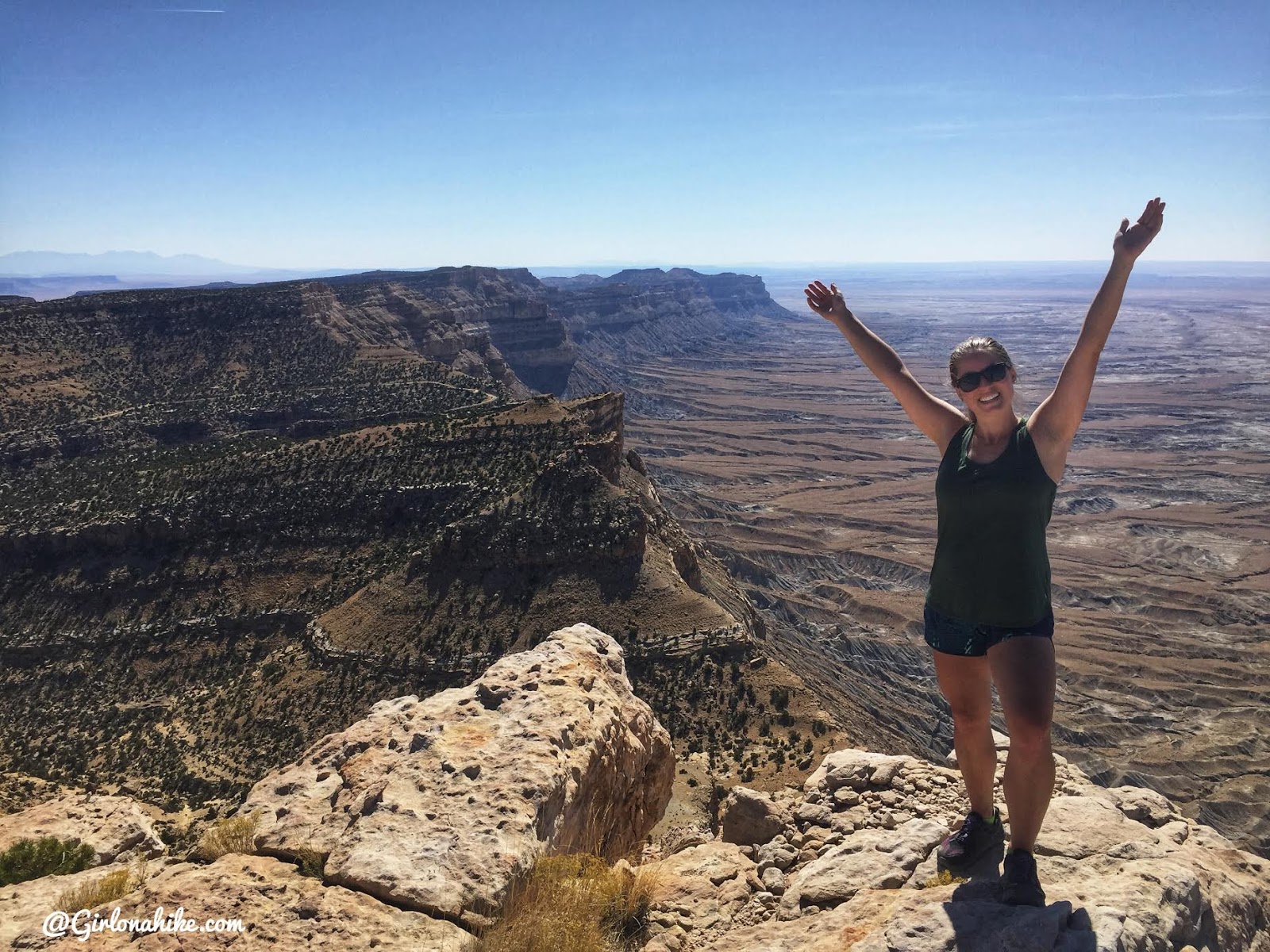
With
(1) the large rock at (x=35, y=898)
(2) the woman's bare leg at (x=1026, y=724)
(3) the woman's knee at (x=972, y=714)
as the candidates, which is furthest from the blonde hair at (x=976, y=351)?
(1) the large rock at (x=35, y=898)

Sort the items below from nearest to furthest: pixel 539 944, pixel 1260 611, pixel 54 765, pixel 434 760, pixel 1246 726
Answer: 1. pixel 539 944
2. pixel 434 760
3. pixel 54 765
4. pixel 1246 726
5. pixel 1260 611

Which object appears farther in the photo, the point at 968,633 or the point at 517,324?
the point at 517,324

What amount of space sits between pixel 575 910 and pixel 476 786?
1.49 m

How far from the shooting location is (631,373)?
171 meters

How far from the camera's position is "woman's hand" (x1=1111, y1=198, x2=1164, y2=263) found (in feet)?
15.7

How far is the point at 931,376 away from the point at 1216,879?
554 ft

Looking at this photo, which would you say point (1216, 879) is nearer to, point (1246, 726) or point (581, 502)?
point (581, 502)

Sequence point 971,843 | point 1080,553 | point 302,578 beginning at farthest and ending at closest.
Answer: point 1080,553, point 302,578, point 971,843

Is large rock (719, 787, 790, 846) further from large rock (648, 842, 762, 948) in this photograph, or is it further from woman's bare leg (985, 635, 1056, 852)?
woman's bare leg (985, 635, 1056, 852)

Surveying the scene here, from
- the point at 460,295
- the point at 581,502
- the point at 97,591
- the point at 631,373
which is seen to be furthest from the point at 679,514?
the point at 631,373

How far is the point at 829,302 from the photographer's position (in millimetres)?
6402

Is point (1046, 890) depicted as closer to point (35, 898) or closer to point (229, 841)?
point (229, 841)

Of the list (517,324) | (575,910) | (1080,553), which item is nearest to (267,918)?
(575,910)

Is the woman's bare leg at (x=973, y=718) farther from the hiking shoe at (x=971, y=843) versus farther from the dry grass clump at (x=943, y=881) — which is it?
the dry grass clump at (x=943, y=881)
